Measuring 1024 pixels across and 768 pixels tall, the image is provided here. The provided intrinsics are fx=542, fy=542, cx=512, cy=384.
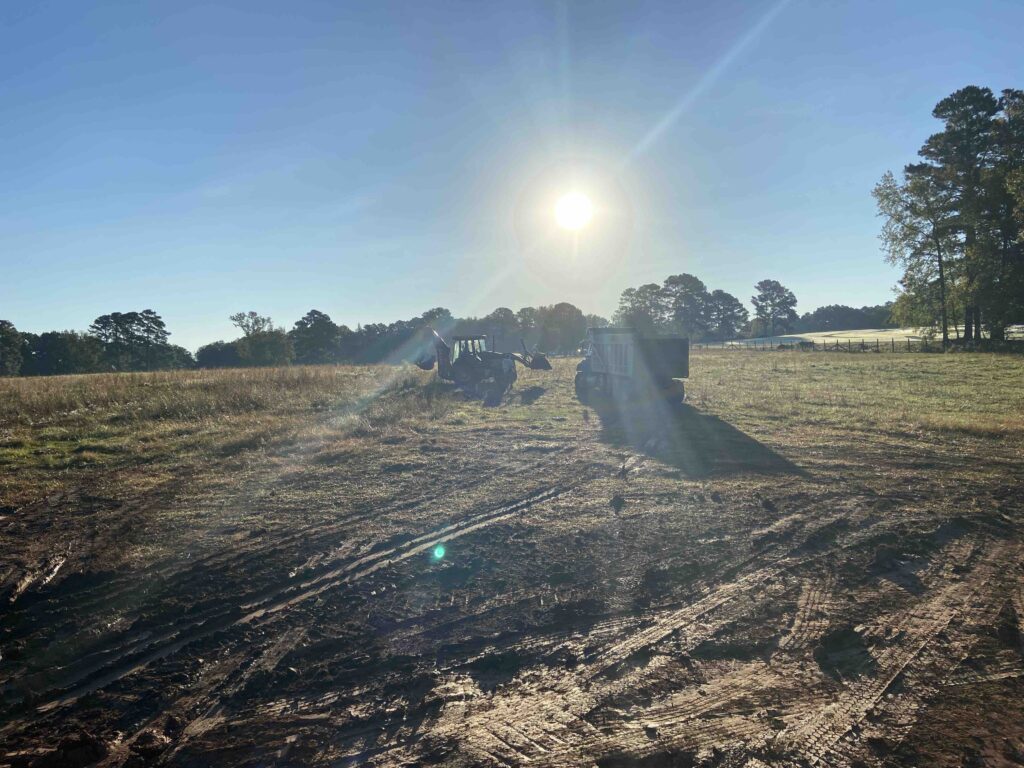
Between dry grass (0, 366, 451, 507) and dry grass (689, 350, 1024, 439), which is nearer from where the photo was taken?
dry grass (0, 366, 451, 507)

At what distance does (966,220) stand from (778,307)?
8526 cm

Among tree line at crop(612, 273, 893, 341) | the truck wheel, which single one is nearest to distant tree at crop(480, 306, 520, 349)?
tree line at crop(612, 273, 893, 341)

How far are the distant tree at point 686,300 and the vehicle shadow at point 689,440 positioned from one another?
101 m

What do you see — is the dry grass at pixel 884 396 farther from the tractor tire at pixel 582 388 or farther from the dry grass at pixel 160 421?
the dry grass at pixel 160 421

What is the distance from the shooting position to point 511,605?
5.12 meters

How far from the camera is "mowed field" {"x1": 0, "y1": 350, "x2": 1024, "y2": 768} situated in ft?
11.1

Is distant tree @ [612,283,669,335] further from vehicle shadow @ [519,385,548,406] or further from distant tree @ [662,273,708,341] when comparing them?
vehicle shadow @ [519,385,548,406]

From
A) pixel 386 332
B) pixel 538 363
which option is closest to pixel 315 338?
pixel 386 332

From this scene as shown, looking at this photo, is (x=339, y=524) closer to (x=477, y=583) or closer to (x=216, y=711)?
(x=477, y=583)

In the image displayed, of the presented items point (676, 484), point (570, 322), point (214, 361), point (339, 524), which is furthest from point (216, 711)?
point (570, 322)

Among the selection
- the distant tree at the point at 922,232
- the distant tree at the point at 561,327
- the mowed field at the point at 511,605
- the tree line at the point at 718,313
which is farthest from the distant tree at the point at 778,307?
the mowed field at the point at 511,605

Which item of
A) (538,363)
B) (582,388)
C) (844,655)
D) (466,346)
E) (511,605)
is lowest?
(844,655)

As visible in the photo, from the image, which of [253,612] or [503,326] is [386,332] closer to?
[503,326]

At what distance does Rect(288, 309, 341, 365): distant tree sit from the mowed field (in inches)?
2829
